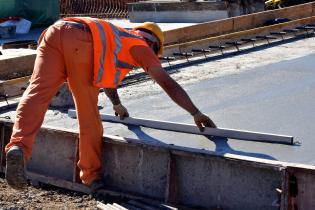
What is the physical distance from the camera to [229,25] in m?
13.8

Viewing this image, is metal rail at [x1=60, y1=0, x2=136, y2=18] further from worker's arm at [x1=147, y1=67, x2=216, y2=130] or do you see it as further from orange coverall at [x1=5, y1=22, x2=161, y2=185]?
worker's arm at [x1=147, y1=67, x2=216, y2=130]

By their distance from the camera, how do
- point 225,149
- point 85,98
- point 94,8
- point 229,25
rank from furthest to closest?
point 94,8 → point 229,25 → point 225,149 → point 85,98

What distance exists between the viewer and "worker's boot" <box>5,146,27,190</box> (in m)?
4.34

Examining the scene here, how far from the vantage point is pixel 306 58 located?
987 cm

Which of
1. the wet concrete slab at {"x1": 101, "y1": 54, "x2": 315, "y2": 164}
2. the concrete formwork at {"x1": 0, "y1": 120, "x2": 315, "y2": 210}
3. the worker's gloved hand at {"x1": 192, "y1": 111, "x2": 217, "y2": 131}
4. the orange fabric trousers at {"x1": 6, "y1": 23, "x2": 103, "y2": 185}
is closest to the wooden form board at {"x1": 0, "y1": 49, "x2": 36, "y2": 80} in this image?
the wet concrete slab at {"x1": 101, "y1": 54, "x2": 315, "y2": 164}

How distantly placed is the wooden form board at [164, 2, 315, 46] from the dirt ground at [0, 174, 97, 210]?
7372 mm

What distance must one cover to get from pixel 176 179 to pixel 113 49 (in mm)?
1065

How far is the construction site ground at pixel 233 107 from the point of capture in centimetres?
519

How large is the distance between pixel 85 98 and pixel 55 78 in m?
0.32

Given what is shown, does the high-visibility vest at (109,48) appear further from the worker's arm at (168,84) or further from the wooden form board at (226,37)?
the wooden form board at (226,37)

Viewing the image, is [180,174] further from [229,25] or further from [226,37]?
[229,25]

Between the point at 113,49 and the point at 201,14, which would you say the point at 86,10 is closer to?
the point at 201,14

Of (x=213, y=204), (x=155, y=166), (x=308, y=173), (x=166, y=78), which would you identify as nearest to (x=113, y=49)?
(x=166, y=78)

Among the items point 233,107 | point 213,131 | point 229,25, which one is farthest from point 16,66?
point 213,131
